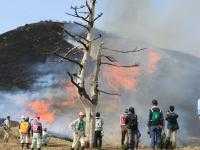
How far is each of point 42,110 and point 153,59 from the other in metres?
18.2

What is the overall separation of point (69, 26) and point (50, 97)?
59.2 ft

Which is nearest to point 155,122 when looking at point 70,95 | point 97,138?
point 97,138

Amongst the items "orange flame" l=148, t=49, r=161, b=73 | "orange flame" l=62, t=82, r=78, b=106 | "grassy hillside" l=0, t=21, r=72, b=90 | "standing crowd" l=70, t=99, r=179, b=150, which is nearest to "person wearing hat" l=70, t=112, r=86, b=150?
"standing crowd" l=70, t=99, r=179, b=150

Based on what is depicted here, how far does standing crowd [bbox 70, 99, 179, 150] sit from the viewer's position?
34.7 metres

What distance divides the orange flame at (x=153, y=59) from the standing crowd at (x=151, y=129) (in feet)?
110

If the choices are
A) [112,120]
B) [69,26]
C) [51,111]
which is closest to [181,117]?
[112,120]

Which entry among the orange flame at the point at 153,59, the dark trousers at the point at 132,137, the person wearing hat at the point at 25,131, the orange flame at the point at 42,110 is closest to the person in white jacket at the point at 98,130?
the person wearing hat at the point at 25,131

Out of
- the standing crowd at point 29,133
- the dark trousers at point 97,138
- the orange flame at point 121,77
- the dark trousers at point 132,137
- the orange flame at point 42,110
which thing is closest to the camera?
the dark trousers at point 132,137

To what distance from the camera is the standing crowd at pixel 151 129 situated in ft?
→ 114

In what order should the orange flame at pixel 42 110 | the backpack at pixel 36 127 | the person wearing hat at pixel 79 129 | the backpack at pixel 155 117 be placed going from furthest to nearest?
the orange flame at pixel 42 110 → the backpack at pixel 36 127 → the person wearing hat at pixel 79 129 → the backpack at pixel 155 117

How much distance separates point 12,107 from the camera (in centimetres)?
6550

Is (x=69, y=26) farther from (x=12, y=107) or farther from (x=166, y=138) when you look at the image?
(x=166, y=138)

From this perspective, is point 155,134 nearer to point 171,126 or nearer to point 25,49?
point 171,126

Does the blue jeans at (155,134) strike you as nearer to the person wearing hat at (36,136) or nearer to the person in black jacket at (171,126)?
the person in black jacket at (171,126)
